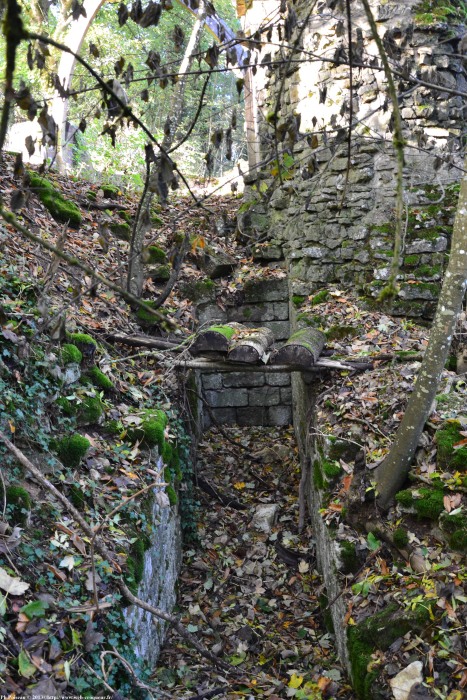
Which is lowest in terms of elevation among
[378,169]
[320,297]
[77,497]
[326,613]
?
[326,613]

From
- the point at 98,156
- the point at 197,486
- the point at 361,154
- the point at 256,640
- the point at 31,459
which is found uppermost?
the point at 98,156

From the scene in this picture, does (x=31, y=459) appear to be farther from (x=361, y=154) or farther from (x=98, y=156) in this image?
(x=98, y=156)

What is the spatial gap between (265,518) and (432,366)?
3.05m

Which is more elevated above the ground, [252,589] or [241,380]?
[241,380]

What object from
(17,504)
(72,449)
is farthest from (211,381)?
(17,504)

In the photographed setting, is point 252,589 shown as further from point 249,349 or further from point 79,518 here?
point 79,518

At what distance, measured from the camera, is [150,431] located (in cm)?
450

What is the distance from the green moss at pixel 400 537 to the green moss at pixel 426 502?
0.17m

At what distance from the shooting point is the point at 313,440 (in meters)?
5.35

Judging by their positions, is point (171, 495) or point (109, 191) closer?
point (171, 495)

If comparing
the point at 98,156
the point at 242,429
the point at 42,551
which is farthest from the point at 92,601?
the point at 98,156

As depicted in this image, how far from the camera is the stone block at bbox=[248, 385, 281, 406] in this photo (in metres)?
7.70

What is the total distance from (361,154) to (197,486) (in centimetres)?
448

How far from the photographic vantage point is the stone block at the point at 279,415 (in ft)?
25.3
